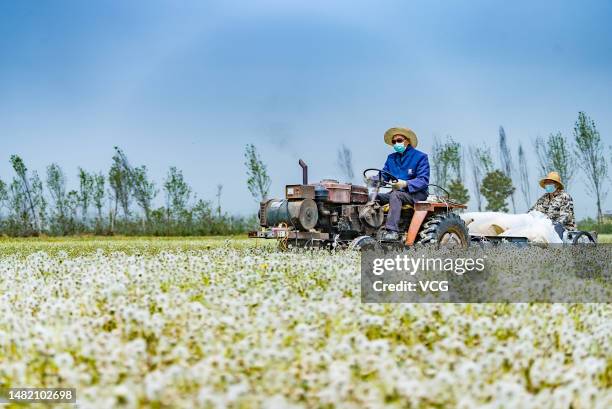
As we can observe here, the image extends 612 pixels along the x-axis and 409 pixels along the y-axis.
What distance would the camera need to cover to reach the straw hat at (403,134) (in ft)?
38.4

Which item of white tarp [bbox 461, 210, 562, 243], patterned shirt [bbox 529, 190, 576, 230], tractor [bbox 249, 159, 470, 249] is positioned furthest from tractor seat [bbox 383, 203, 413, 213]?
patterned shirt [bbox 529, 190, 576, 230]

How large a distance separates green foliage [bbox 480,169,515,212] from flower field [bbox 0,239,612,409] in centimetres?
3646

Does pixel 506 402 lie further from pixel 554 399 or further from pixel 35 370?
pixel 35 370

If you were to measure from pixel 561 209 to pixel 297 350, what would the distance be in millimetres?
10950

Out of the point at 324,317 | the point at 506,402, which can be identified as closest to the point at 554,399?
the point at 506,402

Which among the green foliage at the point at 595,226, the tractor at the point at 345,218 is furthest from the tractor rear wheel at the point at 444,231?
the green foliage at the point at 595,226

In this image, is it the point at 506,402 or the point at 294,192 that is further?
the point at 294,192

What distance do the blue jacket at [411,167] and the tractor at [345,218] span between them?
298 mm

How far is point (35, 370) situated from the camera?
434 cm

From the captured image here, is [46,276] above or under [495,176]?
under

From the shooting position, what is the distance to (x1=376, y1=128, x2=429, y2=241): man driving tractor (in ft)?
34.6

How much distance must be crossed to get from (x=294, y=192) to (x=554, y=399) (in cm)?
766

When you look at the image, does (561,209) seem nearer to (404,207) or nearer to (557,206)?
(557,206)

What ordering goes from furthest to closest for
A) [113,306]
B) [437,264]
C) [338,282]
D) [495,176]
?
[495,176] < [437,264] < [338,282] < [113,306]
